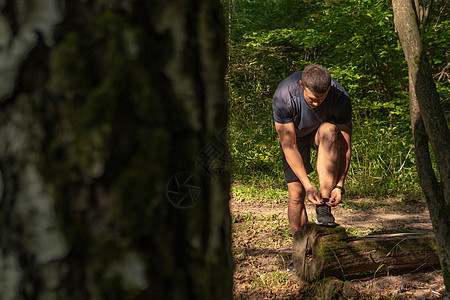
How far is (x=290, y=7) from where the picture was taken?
46.5ft

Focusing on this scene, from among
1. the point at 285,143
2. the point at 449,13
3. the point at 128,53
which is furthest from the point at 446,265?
the point at 449,13

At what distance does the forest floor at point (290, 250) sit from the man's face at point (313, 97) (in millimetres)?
1534

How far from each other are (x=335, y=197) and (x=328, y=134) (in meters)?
0.58

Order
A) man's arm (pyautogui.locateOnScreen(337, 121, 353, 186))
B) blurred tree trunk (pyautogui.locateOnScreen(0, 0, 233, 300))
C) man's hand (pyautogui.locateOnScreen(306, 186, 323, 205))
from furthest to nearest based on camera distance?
1. man's arm (pyautogui.locateOnScreen(337, 121, 353, 186))
2. man's hand (pyautogui.locateOnScreen(306, 186, 323, 205))
3. blurred tree trunk (pyautogui.locateOnScreen(0, 0, 233, 300))

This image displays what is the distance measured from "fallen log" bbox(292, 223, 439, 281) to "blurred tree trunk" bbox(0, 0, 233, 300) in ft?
8.74

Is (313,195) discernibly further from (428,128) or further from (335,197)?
(428,128)

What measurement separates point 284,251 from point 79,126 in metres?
3.83

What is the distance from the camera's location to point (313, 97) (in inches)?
128

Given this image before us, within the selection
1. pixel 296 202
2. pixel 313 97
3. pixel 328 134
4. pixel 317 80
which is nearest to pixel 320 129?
pixel 328 134

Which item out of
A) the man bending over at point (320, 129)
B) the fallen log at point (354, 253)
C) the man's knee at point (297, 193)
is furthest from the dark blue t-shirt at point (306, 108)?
the fallen log at point (354, 253)

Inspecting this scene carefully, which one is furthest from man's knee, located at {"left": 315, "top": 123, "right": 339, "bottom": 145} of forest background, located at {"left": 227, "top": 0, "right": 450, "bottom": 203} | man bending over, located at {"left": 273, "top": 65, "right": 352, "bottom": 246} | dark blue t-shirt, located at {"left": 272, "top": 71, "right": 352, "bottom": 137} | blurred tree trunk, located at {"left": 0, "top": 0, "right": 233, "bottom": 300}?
forest background, located at {"left": 227, "top": 0, "right": 450, "bottom": 203}

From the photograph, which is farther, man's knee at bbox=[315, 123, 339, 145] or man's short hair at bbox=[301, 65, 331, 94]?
man's knee at bbox=[315, 123, 339, 145]

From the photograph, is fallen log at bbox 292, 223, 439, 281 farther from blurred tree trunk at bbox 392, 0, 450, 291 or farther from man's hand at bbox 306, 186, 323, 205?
blurred tree trunk at bbox 392, 0, 450, 291

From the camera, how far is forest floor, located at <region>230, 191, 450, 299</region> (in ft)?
10.2
